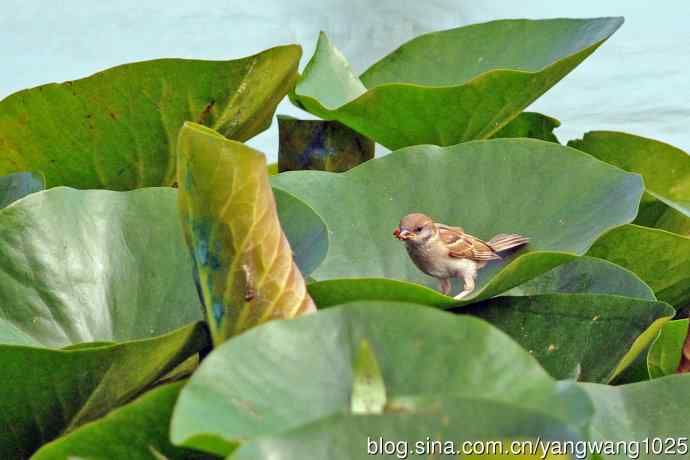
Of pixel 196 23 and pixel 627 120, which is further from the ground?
pixel 196 23

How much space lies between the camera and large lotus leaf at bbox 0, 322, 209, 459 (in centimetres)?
67

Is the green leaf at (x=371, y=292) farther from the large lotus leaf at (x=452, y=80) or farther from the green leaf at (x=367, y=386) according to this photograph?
the large lotus leaf at (x=452, y=80)

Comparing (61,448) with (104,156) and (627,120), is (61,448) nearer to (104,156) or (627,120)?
(104,156)

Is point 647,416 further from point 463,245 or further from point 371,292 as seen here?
point 463,245

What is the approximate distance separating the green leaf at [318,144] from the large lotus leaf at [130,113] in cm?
9

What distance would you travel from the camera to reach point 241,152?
2.11 ft

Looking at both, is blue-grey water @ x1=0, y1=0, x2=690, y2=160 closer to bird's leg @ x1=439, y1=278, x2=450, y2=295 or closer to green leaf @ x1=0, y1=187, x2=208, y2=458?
bird's leg @ x1=439, y1=278, x2=450, y2=295

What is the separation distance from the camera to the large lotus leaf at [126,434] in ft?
1.96

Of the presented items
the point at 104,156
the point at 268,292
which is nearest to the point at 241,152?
the point at 268,292

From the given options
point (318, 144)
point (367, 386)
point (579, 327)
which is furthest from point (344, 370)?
point (318, 144)

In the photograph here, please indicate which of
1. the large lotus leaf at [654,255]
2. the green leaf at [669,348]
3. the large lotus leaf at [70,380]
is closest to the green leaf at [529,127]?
the large lotus leaf at [654,255]

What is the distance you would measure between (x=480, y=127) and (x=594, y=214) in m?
0.24

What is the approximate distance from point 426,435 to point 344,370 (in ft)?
0.27

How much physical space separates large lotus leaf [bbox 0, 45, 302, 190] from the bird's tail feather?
0.26m
